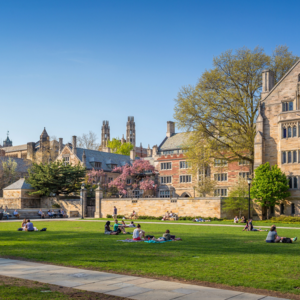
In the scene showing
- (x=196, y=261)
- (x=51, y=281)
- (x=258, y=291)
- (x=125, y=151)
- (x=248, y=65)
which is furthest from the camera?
(x=125, y=151)

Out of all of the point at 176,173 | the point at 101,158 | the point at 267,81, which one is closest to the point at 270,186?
the point at 267,81

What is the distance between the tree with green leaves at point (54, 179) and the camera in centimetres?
5716

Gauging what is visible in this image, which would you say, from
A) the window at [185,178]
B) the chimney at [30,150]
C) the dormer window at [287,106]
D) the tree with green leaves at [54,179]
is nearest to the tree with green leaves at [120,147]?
the chimney at [30,150]

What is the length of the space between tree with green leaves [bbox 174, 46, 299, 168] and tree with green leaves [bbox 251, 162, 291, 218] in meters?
4.94

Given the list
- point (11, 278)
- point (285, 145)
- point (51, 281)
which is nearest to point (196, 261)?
point (51, 281)

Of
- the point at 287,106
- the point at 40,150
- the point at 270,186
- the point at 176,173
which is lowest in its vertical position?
the point at 270,186

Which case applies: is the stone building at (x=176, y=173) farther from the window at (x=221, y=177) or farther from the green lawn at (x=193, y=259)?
the green lawn at (x=193, y=259)

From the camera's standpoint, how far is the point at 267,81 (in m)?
45.5

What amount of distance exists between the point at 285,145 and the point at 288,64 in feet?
40.1

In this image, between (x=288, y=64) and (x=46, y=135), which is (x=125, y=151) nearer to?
(x=46, y=135)

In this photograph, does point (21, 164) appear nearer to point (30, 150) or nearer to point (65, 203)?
point (30, 150)

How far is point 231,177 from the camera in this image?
198 feet

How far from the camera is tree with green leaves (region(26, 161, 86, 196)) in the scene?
57156 millimetres

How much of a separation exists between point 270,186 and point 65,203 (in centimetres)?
3017
